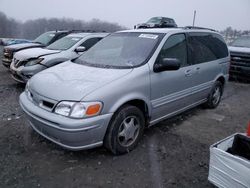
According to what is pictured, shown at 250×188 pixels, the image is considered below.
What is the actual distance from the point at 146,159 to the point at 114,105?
913mm

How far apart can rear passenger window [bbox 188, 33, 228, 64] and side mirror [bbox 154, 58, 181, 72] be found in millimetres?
931

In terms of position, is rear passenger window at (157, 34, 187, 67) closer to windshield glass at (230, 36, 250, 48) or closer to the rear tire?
the rear tire

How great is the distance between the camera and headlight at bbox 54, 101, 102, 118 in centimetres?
275

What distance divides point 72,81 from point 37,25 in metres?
33.0

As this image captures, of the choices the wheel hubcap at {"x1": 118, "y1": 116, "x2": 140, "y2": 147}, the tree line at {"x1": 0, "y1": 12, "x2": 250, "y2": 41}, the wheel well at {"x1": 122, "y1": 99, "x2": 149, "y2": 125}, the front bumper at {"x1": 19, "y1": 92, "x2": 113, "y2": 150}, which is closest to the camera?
the front bumper at {"x1": 19, "y1": 92, "x2": 113, "y2": 150}

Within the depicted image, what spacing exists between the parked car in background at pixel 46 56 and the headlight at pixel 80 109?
3.31m

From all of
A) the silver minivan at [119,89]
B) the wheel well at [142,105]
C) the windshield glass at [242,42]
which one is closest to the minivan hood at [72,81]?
the silver minivan at [119,89]

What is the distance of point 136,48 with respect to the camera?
3768 millimetres

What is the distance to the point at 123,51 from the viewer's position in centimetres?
383

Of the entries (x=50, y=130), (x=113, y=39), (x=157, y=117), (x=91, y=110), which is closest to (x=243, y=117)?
(x=157, y=117)

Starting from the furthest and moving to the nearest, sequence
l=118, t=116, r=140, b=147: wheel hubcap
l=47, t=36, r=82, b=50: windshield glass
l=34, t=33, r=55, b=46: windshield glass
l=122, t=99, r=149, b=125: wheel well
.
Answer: l=34, t=33, r=55, b=46: windshield glass → l=47, t=36, r=82, b=50: windshield glass → l=122, t=99, r=149, b=125: wheel well → l=118, t=116, r=140, b=147: wheel hubcap

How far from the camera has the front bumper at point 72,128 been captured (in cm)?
272

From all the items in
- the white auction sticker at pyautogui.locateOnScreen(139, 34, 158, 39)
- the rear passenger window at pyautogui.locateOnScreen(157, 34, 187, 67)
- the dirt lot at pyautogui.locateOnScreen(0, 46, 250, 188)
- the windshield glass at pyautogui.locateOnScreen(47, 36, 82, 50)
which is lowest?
the dirt lot at pyautogui.locateOnScreen(0, 46, 250, 188)

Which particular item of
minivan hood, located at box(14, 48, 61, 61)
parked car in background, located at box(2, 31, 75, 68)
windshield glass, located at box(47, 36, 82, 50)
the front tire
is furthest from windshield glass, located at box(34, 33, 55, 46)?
the front tire
